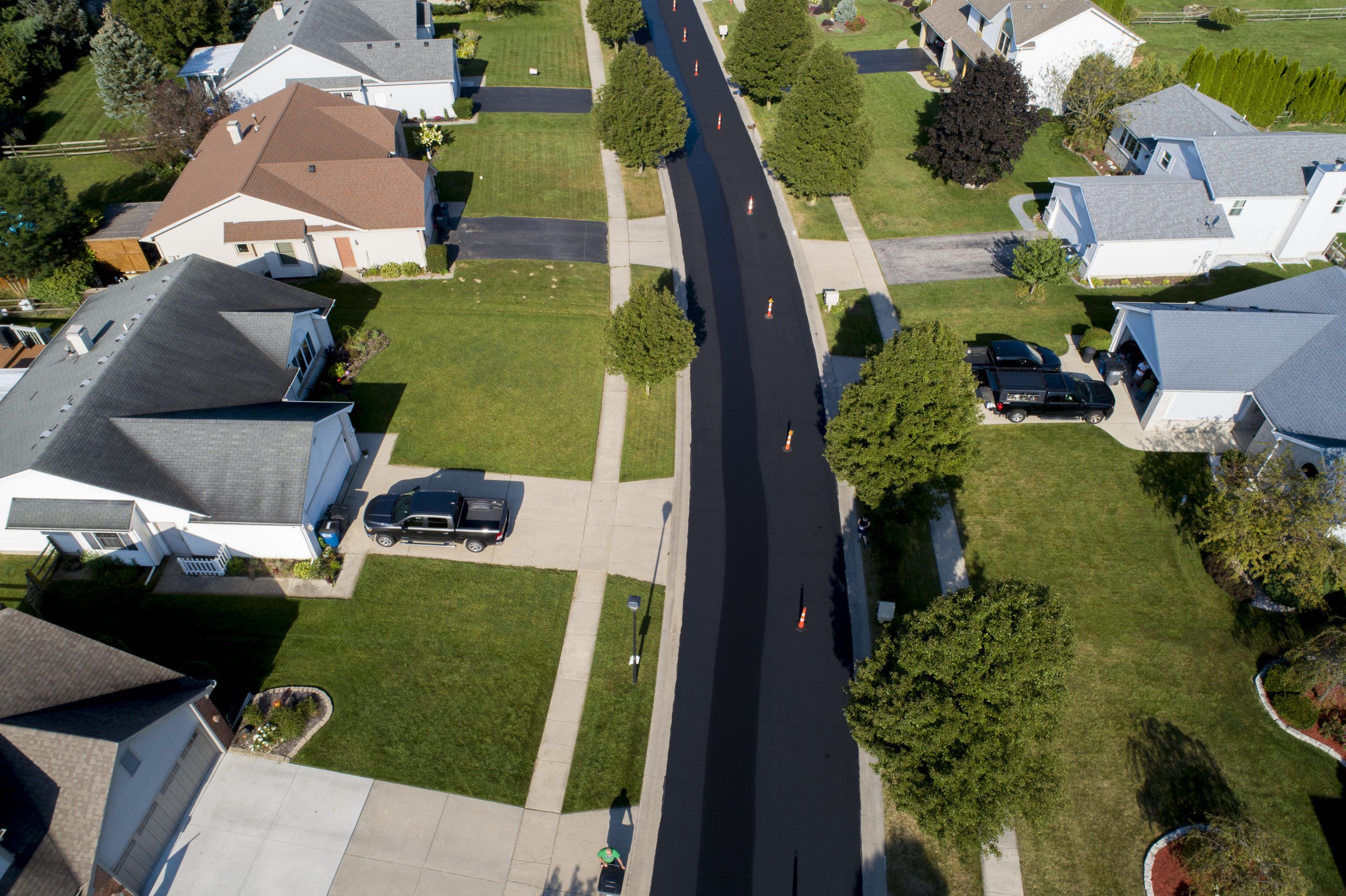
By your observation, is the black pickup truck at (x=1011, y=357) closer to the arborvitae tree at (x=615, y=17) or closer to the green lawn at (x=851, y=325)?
the green lawn at (x=851, y=325)

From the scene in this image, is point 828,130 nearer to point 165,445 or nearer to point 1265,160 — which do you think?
point 1265,160

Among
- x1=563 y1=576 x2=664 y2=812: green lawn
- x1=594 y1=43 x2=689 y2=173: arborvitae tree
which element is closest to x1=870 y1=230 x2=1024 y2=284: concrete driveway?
x1=594 y1=43 x2=689 y2=173: arborvitae tree

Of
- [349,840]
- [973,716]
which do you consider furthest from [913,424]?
[349,840]

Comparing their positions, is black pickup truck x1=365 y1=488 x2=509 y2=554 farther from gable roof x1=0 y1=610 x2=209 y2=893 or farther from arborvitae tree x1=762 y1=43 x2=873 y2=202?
arborvitae tree x1=762 y1=43 x2=873 y2=202

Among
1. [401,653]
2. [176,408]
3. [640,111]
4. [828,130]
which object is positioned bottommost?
[401,653]

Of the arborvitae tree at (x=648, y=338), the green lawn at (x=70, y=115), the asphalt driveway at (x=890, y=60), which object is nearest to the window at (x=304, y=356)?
the arborvitae tree at (x=648, y=338)

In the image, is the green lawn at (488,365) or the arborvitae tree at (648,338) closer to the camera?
the arborvitae tree at (648,338)
